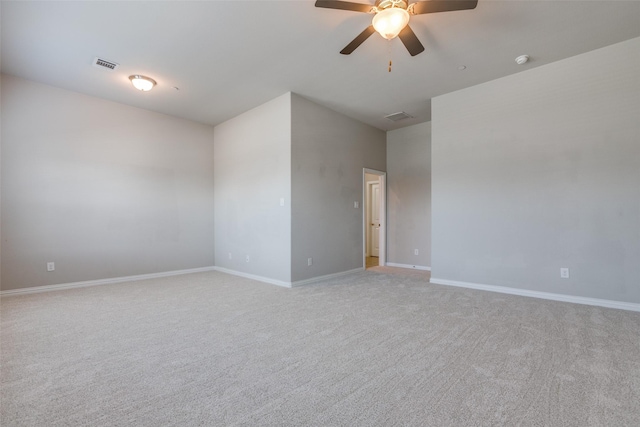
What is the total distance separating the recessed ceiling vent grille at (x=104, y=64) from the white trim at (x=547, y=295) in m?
5.39

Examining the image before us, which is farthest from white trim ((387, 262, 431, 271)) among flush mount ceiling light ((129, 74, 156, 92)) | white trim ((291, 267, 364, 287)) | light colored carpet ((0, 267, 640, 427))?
flush mount ceiling light ((129, 74, 156, 92))

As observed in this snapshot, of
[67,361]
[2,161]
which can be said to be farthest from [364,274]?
[2,161]

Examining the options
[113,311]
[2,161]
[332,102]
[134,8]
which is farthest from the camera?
[332,102]

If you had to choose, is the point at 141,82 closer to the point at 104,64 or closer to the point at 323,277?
the point at 104,64

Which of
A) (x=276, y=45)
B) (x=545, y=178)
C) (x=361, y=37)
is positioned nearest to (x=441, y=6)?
(x=361, y=37)

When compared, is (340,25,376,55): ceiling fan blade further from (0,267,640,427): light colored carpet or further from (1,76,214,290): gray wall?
(1,76,214,290): gray wall

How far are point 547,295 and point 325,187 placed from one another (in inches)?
136

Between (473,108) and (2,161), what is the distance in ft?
21.7

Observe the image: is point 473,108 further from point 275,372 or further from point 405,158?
point 275,372

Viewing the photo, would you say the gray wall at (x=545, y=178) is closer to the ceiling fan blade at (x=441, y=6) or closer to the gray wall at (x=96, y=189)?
the ceiling fan blade at (x=441, y=6)

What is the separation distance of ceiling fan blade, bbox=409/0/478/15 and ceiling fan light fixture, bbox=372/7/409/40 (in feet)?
0.30

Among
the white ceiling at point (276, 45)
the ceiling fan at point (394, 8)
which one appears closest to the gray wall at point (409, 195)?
the white ceiling at point (276, 45)

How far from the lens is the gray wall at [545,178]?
3297 mm

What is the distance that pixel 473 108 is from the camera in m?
4.33
